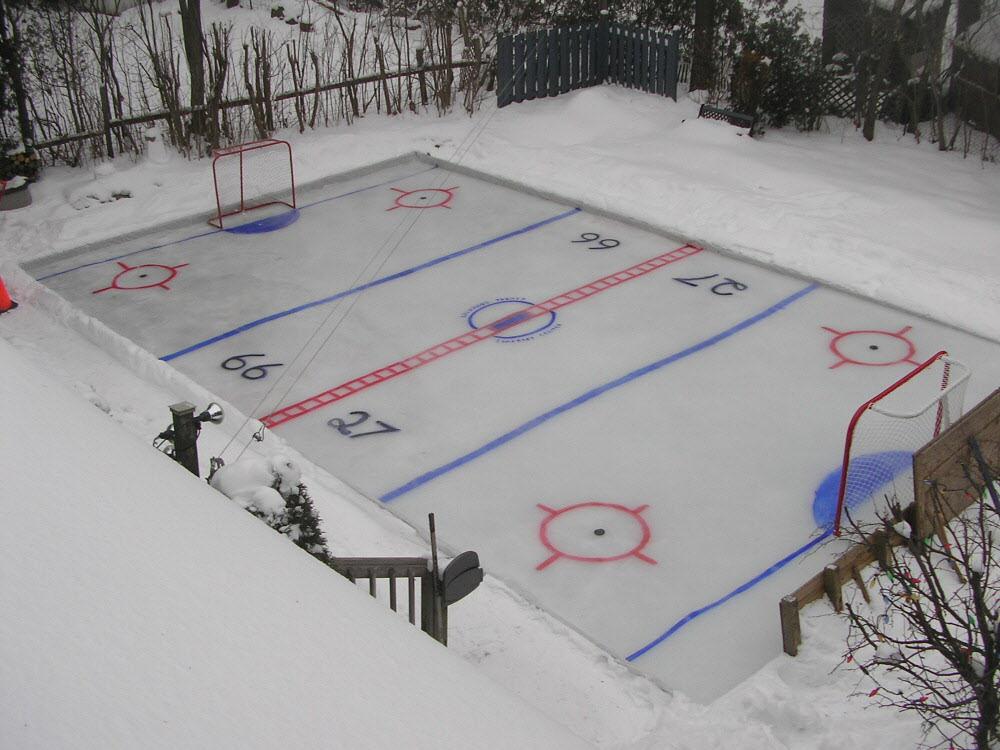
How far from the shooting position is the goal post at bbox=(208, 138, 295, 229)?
1287 centimetres

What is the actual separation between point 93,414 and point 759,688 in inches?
141

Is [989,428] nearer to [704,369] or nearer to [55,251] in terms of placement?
[704,369]

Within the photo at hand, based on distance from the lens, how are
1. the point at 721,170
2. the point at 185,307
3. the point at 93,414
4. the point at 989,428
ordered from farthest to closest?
the point at 721,170
the point at 185,307
the point at 989,428
the point at 93,414

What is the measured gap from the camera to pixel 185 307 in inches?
423

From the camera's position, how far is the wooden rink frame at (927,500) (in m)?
6.30

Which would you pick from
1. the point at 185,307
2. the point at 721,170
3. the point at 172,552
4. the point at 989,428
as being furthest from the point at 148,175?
the point at 172,552

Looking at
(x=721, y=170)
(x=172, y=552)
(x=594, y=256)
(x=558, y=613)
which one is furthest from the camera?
(x=721, y=170)

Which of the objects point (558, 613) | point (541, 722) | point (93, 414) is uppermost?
point (93, 414)

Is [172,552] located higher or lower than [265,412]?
higher

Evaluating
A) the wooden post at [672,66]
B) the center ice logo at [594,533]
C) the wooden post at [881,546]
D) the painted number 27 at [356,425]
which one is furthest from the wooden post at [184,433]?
the wooden post at [672,66]

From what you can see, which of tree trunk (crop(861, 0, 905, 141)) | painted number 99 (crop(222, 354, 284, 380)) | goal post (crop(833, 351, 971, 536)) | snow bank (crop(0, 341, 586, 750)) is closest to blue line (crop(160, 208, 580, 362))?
painted number 99 (crop(222, 354, 284, 380))

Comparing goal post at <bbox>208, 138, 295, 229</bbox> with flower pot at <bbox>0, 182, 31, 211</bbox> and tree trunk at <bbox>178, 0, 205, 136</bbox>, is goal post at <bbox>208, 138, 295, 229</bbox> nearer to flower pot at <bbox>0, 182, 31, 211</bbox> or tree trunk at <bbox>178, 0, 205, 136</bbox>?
tree trunk at <bbox>178, 0, 205, 136</bbox>

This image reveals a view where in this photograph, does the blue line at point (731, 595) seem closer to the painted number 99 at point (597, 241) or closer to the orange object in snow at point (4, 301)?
the painted number 99 at point (597, 241)

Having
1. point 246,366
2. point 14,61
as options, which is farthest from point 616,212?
point 14,61
